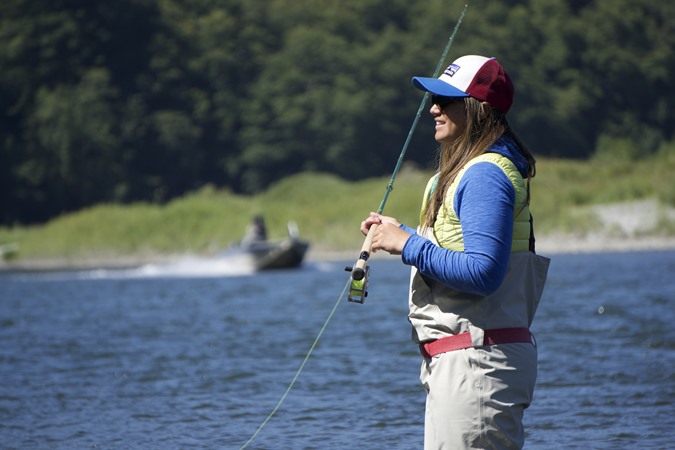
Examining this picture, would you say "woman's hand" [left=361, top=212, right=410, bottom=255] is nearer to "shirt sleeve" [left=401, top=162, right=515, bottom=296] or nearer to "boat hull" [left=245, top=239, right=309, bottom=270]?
"shirt sleeve" [left=401, top=162, right=515, bottom=296]

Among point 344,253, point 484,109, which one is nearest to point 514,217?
point 484,109

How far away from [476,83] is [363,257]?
0.63 metres

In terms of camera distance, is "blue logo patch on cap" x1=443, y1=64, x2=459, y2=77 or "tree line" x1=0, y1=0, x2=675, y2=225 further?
"tree line" x1=0, y1=0, x2=675, y2=225

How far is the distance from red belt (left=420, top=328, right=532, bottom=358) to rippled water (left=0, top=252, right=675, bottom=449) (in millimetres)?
3955

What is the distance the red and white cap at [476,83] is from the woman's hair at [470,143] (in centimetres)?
3

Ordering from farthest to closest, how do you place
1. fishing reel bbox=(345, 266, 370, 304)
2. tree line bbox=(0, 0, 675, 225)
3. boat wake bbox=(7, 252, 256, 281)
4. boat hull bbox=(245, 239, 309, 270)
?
1. tree line bbox=(0, 0, 675, 225)
2. boat wake bbox=(7, 252, 256, 281)
3. boat hull bbox=(245, 239, 309, 270)
4. fishing reel bbox=(345, 266, 370, 304)

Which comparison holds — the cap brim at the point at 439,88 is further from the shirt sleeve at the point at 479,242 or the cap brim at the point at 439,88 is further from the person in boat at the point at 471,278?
the shirt sleeve at the point at 479,242

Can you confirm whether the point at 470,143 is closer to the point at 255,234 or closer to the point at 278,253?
the point at 278,253

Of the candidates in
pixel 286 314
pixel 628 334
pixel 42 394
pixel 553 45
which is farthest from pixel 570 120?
pixel 42 394

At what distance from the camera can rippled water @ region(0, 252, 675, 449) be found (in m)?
8.38

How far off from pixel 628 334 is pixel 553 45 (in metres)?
59.1

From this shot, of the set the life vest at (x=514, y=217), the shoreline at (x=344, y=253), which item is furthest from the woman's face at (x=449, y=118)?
the shoreline at (x=344, y=253)

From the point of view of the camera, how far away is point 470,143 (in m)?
3.92

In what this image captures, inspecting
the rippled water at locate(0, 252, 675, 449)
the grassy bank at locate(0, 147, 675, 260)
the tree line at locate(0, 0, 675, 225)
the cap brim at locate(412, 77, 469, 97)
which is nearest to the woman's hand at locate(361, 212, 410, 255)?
the cap brim at locate(412, 77, 469, 97)
